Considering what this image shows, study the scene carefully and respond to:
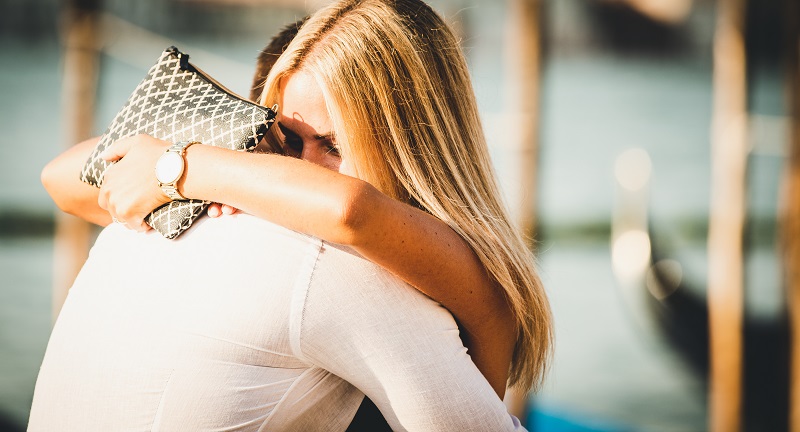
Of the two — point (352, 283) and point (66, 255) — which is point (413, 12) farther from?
point (66, 255)

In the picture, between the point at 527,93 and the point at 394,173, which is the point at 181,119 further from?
the point at 527,93

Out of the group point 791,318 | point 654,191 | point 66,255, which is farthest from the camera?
point 654,191

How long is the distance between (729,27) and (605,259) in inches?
397

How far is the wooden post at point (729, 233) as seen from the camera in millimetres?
4688

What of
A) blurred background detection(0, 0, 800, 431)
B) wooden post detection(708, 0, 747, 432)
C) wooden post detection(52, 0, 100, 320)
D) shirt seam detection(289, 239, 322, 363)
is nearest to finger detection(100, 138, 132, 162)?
shirt seam detection(289, 239, 322, 363)

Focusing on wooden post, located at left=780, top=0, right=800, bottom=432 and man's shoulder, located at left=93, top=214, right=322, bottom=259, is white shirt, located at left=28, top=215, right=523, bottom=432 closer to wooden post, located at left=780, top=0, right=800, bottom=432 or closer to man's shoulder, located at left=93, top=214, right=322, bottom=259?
man's shoulder, located at left=93, top=214, right=322, bottom=259

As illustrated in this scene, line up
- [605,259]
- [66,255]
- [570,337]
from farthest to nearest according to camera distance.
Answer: [605,259] → [570,337] → [66,255]

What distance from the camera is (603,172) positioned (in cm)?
1855

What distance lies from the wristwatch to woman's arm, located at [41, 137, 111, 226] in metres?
0.38

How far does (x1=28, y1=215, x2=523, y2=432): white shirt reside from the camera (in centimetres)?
109

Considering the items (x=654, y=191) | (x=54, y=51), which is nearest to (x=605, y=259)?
(x=654, y=191)

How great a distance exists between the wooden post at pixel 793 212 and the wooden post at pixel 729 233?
0.26m

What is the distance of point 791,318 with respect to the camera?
443 cm

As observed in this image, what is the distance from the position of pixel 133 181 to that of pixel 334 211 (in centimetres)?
42
